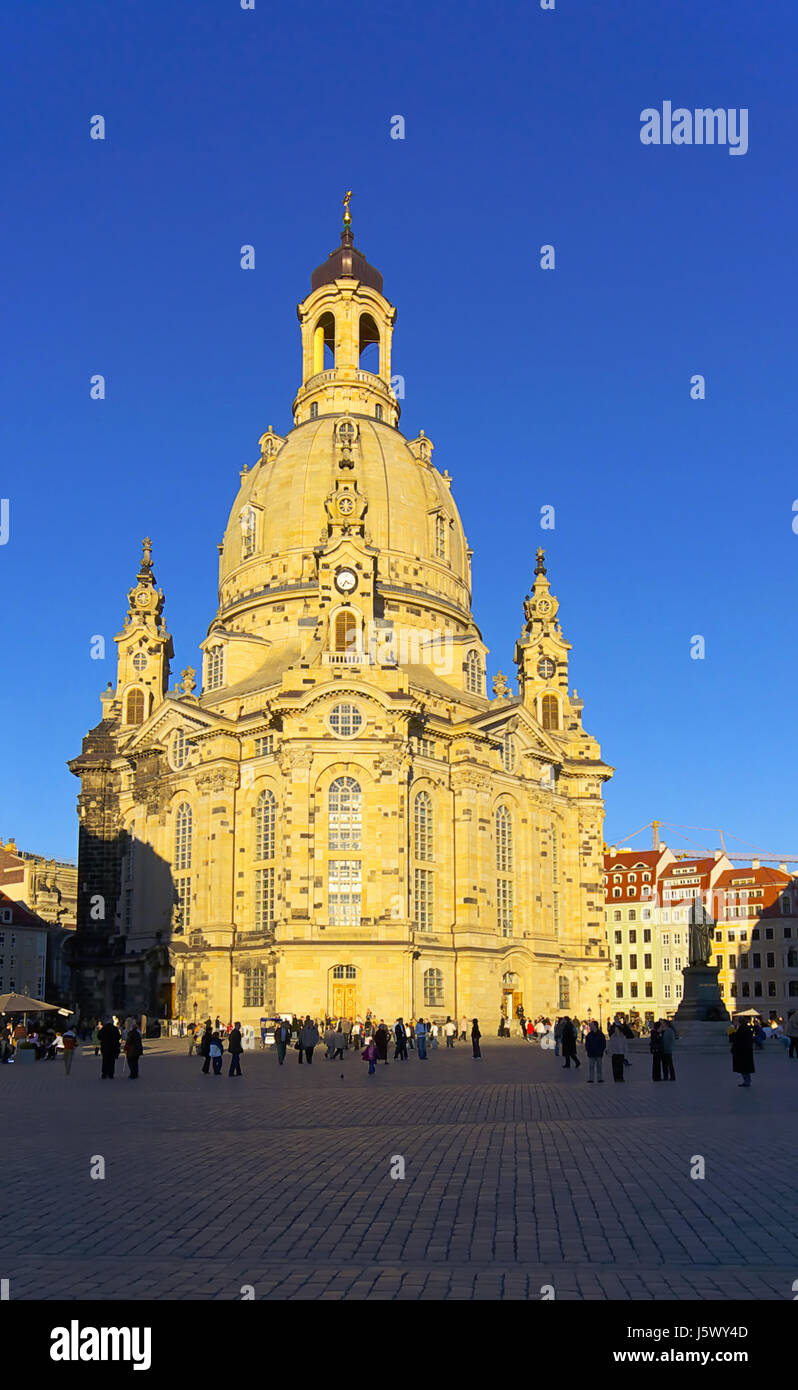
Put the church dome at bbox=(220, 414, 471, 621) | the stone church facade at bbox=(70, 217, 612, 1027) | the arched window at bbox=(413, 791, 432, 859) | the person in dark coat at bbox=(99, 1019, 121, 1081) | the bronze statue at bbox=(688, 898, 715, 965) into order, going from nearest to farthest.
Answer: the person in dark coat at bbox=(99, 1019, 121, 1081)
the bronze statue at bbox=(688, 898, 715, 965)
the stone church facade at bbox=(70, 217, 612, 1027)
the arched window at bbox=(413, 791, 432, 859)
the church dome at bbox=(220, 414, 471, 621)

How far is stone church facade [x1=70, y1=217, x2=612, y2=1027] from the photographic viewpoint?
69875 mm

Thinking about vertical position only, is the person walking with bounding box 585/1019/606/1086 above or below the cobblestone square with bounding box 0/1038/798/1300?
below

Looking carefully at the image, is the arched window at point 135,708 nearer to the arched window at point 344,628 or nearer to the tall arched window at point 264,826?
the tall arched window at point 264,826

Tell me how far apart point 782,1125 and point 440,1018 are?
50685 mm

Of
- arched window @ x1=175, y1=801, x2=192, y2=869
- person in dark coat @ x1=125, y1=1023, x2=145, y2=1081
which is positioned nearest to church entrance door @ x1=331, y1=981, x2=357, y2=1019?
arched window @ x1=175, y1=801, x2=192, y2=869

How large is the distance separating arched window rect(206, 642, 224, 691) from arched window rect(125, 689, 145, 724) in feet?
26.6

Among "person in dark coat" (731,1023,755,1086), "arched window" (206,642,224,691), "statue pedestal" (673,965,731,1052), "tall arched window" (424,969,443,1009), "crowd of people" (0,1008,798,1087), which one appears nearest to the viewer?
"person in dark coat" (731,1023,755,1086)

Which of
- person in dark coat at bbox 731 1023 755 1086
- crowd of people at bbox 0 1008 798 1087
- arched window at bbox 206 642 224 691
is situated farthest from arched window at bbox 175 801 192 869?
person in dark coat at bbox 731 1023 755 1086

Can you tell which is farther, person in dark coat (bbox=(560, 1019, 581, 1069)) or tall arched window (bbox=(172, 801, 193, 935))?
tall arched window (bbox=(172, 801, 193, 935))

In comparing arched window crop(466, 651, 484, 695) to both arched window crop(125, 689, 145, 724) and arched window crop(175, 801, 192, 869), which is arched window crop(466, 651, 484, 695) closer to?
arched window crop(175, 801, 192, 869)

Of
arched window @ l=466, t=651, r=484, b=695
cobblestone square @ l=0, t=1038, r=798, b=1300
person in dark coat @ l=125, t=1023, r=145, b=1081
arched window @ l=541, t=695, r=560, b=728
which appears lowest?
person in dark coat @ l=125, t=1023, r=145, b=1081

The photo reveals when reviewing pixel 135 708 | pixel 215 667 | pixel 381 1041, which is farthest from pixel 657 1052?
pixel 135 708

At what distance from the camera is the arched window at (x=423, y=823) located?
244ft
